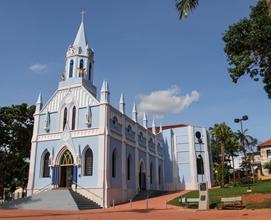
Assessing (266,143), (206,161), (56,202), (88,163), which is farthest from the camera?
(266,143)

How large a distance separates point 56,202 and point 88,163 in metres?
5.34

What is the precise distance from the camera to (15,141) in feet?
Result: 130

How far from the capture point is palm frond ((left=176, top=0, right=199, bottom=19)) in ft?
40.1

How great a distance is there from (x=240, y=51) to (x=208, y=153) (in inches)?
1175

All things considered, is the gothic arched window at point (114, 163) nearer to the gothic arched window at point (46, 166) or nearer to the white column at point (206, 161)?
the gothic arched window at point (46, 166)

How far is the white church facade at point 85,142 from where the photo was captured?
29391 millimetres

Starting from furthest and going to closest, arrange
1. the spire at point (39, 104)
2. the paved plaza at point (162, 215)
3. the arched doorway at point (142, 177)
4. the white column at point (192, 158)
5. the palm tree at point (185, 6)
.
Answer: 1. the white column at point (192, 158)
2. the arched doorway at point (142, 177)
3. the spire at point (39, 104)
4. the paved plaza at point (162, 215)
5. the palm tree at point (185, 6)

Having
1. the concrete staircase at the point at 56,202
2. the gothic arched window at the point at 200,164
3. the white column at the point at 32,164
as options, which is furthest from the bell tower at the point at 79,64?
the gothic arched window at the point at 200,164

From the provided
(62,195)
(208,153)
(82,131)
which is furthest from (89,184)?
(208,153)

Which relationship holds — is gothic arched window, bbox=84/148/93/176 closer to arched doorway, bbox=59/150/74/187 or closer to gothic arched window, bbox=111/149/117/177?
arched doorway, bbox=59/150/74/187

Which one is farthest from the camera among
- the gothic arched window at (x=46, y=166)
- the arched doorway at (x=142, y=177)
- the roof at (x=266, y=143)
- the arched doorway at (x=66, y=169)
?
the roof at (x=266, y=143)

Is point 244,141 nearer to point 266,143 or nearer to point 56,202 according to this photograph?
point 266,143

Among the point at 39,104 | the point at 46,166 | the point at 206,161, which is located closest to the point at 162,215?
the point at 46,166

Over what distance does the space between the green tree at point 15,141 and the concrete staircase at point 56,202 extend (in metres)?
13.0
